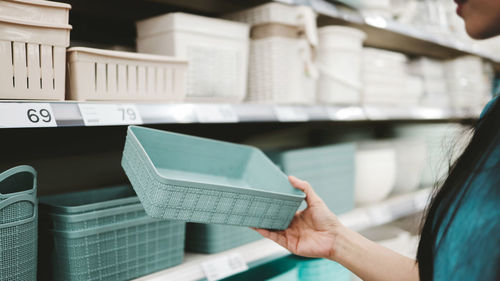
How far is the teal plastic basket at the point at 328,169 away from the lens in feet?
5.10

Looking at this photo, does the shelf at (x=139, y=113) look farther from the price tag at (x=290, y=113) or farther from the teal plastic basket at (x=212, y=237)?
the teal plastic basket at (x=212, y=237)

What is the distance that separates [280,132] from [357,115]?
62 centimetres

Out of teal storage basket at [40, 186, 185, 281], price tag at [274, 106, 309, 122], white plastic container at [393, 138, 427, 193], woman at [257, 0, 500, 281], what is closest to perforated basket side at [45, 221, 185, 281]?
teal storage basket at [40, 186, 185, 281]

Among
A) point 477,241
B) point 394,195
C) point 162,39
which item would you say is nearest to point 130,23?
point 162,39

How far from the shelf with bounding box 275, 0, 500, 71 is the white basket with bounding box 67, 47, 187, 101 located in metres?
0.51

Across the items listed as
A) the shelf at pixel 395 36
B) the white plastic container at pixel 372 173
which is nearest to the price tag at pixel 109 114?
the shelf at pixel 395 36

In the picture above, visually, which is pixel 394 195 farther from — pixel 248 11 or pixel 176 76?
pixel 176 76

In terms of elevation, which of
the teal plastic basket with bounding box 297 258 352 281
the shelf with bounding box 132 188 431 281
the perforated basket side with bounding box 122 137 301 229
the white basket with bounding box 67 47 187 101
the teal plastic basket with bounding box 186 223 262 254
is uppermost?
the white basket with bounding box 67 47 187 101

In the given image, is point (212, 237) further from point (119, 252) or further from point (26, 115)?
point (26, 115)

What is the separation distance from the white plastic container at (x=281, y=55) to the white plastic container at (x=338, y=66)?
0.59ft

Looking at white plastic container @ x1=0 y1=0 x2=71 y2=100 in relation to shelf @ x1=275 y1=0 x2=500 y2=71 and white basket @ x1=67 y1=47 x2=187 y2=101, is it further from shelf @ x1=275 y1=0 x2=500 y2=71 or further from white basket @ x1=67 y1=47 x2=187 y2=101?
shelf @ x1=275 y1=0 x2=500 y2=71

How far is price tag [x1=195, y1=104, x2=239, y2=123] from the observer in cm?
117

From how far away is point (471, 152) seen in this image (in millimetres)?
754

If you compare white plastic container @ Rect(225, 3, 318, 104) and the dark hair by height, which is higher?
white plastic container @ Rect(225, 3, 318, 104)
